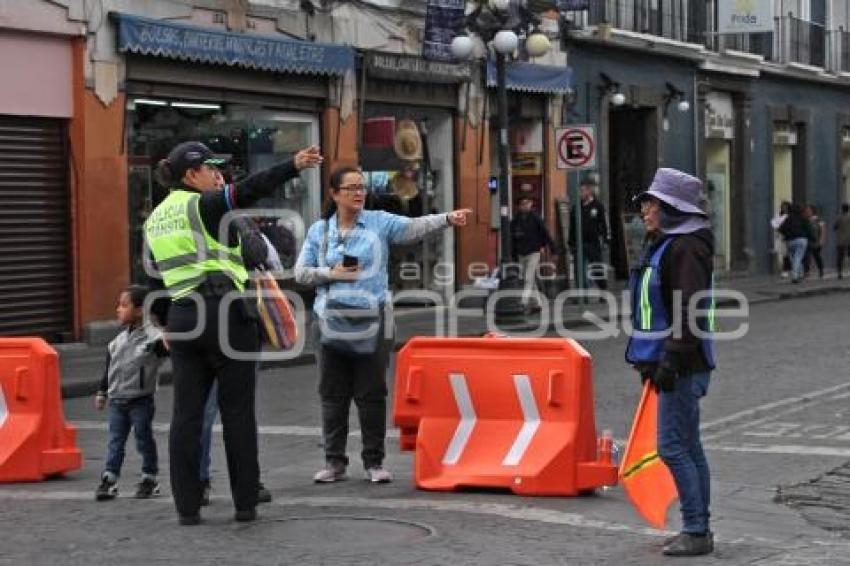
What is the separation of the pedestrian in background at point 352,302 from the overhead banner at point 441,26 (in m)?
13.9

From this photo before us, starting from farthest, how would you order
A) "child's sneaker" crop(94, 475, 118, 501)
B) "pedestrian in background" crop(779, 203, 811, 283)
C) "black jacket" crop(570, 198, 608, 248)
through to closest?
"pedestrian in background" crop(779, 203, 811, 283) → "black jacket" crop(570, 198, 608, 248) → "child's sneaker" crop(94, 475, 118, 501)

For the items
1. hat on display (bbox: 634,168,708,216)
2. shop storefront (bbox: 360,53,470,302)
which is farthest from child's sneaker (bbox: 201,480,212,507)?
shop storefront (bbox: 360,53,470,302)

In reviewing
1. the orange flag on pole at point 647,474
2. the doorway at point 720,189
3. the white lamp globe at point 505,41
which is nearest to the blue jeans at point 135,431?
the orange flag on pole at point 647,474

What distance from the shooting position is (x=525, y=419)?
28.1 ft

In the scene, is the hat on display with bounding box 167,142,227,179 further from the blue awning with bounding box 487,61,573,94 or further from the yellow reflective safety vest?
the blue awning with bounding box 487,61,573,94

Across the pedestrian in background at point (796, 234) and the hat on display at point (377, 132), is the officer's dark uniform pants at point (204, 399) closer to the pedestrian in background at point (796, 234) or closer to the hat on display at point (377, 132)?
the hat on display at point (377, 132)

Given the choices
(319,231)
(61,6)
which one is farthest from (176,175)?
(61,6)

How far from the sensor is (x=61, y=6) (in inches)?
691

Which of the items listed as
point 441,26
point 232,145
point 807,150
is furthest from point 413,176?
point 807,150

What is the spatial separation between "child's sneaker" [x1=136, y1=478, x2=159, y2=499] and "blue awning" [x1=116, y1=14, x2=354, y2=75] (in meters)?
10.6

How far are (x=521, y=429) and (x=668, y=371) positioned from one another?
80.5 inches

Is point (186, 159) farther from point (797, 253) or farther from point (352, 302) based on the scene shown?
point (797, 253)

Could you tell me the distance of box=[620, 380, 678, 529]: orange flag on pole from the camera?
7.20m

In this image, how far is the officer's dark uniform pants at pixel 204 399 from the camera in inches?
297
